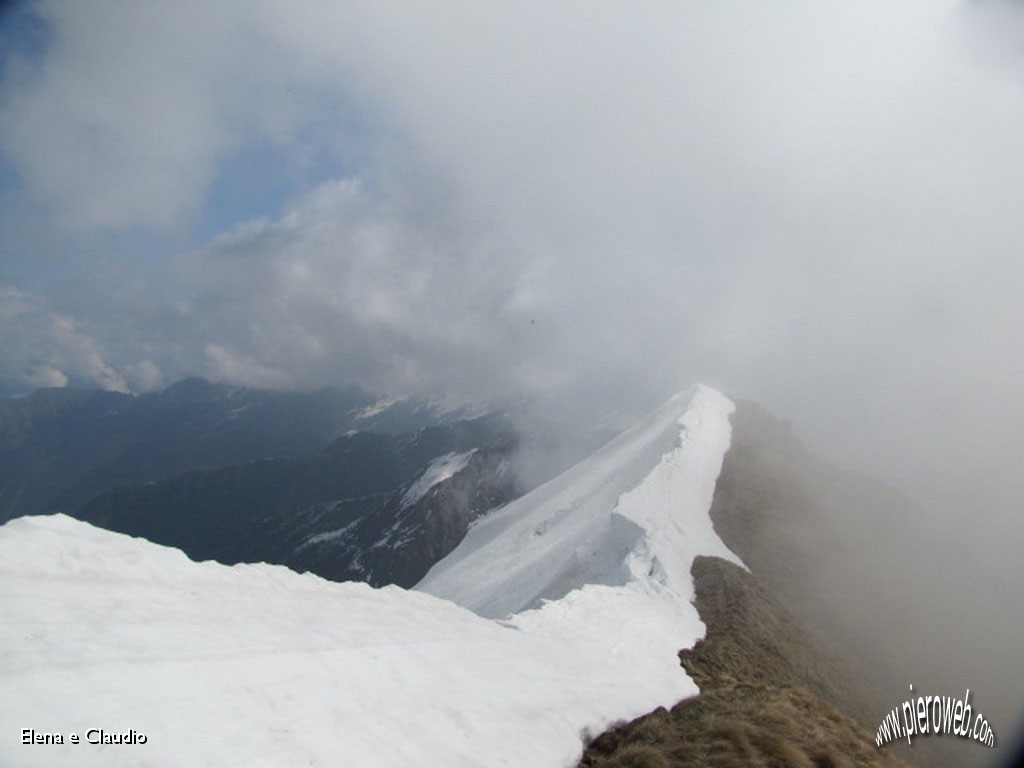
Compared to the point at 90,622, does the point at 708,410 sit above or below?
above

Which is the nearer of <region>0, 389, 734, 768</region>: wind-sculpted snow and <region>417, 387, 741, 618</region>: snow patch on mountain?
<region>0, 389, 734, 768</region>: wind-sculpted snow

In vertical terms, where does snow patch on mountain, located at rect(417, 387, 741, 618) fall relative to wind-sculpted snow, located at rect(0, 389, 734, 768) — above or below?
above

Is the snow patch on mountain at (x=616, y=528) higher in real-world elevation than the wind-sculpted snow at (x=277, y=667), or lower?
higher

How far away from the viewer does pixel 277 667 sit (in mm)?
9773

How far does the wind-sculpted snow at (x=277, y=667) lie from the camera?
7371 mm

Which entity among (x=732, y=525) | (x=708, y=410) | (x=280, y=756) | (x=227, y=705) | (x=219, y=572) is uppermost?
(x=708, y=410)

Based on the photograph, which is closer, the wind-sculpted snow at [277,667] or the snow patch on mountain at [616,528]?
the wind-sculpted snow at [277,667]

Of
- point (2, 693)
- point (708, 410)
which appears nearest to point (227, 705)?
point (2, 693)

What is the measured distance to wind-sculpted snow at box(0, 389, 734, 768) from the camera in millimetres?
7371

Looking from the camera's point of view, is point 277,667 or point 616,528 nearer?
point 277,667

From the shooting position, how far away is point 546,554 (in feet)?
152

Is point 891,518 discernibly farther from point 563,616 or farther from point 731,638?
point 563,616

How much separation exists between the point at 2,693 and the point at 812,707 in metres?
17.7

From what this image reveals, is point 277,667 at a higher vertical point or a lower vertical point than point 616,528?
lower
